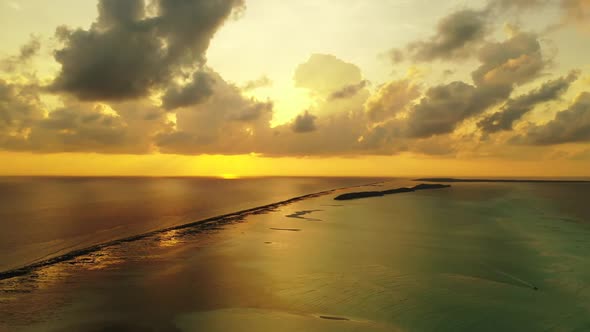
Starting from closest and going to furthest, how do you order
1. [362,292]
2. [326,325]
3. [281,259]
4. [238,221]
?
[326,325], [362,292], [281,259], [238,221]

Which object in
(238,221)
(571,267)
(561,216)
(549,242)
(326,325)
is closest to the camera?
(326,325)

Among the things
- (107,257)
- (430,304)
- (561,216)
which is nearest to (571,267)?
(430,304)

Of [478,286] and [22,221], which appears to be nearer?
[478,286]

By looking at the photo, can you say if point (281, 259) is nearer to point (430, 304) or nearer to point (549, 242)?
point (430, 304)

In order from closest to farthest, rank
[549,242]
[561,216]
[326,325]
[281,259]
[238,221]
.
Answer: [326,325] → [281,259] → [549,242] → [238,221] → [561,216]

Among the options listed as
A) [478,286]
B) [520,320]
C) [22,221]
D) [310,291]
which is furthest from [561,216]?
[22,221]

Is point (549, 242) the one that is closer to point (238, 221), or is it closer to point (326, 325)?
point (326, 325)
